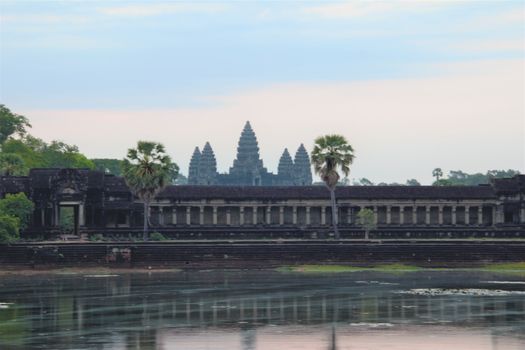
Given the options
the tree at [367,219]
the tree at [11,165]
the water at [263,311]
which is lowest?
the water at [263,311]

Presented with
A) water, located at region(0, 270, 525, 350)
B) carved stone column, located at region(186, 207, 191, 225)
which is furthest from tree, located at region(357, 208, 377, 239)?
water, located at region(0, 270, 525, 350)

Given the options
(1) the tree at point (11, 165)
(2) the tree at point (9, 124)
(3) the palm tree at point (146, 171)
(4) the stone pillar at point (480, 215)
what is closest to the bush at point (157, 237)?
(3) the palm tree at point (146, 171)

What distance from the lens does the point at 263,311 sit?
59.9 metres

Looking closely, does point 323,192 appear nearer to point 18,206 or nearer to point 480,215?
point 480,215

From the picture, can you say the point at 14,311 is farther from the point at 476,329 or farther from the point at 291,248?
the point at 291,248

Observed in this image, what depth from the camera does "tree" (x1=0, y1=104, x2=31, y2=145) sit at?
16875cm

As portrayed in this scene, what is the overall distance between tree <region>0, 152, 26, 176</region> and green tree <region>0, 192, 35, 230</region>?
23.7 m

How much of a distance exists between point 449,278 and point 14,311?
29169mm

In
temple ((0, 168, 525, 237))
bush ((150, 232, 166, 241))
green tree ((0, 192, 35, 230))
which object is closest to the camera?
green tree ((0, 192, 35, 230))

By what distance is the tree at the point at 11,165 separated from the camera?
122144mm

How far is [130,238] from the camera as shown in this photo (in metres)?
97.9

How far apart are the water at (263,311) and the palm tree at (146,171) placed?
647 inches

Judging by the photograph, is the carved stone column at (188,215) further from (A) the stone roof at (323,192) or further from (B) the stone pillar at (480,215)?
(B) the stone pillar at (480,215)

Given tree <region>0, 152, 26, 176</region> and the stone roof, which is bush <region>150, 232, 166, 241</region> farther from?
tree <region>0, 152, 26, 176</region>
